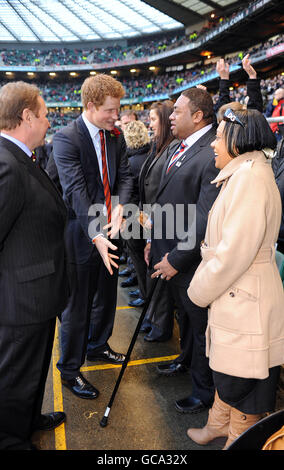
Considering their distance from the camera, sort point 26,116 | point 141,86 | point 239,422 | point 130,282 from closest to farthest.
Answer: point 26,116 → point 239,422 → point 130,282 → point 141,86

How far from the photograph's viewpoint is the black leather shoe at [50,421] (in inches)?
86.0

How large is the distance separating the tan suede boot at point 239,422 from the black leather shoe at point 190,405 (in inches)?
20.7

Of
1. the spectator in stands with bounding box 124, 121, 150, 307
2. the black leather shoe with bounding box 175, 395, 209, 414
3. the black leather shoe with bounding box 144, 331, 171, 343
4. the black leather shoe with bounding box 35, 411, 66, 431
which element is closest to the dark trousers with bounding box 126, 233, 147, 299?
the spectator in stands with bounding box 124, 121, 150, 307

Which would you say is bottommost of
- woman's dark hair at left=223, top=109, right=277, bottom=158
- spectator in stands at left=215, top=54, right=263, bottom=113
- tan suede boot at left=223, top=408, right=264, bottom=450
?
tan suede boot at left=223, top=408, right=264, bottom=450

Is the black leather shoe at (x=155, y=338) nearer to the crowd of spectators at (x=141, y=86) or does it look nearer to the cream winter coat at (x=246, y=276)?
the cream winter coat at (x=246, y=276)

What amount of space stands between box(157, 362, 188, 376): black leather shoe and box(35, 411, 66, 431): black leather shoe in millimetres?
905

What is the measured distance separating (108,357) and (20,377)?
1277 millimetres

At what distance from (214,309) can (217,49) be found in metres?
38.5

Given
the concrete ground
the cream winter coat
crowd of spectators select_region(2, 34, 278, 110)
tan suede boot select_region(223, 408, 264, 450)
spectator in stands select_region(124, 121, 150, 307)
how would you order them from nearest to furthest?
the cream winter coat < tan suede boot select_region(223, 408, 264, 450) < the concrete ground < spectator in stands select_region(124, 121, 150, 307) < crowd of spectators select_region(2, 34, 278, 110)

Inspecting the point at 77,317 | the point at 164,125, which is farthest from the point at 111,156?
the point at 77,317

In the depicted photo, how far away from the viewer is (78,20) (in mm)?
40656

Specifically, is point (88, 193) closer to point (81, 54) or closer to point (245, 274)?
point (245, 274)

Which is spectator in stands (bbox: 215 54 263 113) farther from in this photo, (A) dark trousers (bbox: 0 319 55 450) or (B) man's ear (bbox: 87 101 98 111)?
(A) dark trousers (bbox: 0 319 55 450)

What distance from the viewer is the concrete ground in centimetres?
207
